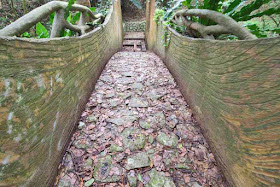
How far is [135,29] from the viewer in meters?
11.0

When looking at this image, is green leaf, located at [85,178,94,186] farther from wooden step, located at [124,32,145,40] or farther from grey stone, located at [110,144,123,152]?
wooden step, located at [124,32,145,40]

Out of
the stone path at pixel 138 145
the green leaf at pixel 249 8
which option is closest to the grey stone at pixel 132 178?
the stone path at pixel 138 145

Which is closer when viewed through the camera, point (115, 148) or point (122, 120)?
point (115, 148)

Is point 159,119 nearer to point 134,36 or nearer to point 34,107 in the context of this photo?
point 34,107

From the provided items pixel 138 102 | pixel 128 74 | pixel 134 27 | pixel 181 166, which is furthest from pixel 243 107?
pixel 134 27

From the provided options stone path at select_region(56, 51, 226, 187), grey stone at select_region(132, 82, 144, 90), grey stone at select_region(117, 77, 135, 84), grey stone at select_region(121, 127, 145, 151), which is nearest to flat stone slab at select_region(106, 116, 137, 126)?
stone path at select_region(56, 51, 226, 187)

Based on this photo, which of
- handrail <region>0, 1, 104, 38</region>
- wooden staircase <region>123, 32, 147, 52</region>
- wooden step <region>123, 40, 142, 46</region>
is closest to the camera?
handrail <region>0, 1, 104, 38</region>

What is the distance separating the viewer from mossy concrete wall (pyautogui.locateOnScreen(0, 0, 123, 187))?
74cm

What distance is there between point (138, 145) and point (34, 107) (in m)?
0.98

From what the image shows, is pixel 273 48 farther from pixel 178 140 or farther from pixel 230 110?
pixel 178 140

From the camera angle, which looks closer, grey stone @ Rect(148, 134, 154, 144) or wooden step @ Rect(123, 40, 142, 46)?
grey stone @ Rect(148, 134, 154, 144)

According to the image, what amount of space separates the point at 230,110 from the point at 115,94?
163cm

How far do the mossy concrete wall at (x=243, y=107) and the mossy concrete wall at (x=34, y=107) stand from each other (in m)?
1.39

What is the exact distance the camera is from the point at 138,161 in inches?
52.3
